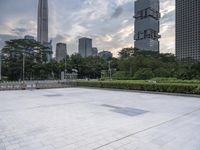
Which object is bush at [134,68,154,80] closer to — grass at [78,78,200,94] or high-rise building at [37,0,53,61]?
grass at [78,78,200,94]

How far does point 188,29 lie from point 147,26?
67.0ft

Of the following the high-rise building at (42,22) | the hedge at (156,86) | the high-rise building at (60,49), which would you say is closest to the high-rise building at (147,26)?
the high-rise building at (60,49)

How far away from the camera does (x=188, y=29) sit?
5975cm

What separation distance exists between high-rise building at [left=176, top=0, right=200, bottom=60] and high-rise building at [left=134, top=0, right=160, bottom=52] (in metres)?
14.8

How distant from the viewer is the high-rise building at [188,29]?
184ft

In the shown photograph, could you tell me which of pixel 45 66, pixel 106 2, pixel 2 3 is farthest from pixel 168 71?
pixel 2 3

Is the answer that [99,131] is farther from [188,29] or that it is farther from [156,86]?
[188,29]

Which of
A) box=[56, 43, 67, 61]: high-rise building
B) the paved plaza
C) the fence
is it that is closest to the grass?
the fence

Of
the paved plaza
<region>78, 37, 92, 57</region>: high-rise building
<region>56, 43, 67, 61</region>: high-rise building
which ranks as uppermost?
<region>78, 37, 92, 57</region>: high-rise building

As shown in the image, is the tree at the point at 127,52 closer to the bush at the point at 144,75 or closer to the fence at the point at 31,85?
the bush at the point at 144,75

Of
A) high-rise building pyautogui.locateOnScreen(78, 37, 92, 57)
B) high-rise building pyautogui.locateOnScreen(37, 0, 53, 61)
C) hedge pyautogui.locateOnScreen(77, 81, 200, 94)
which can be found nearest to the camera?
hedge pyautogui.locateOnScreen(77, 81, 200, 94)

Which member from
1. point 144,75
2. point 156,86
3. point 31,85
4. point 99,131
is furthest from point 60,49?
point 99,131

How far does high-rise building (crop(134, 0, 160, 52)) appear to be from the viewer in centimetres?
7756

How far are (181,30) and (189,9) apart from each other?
633 centimetres
